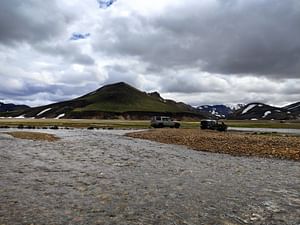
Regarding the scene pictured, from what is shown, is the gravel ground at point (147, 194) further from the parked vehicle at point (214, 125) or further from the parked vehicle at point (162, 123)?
the parked vehicle at point (162, 123)

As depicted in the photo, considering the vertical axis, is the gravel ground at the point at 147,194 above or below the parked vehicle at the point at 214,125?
below

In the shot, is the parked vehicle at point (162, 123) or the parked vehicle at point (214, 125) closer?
the parked vehicle at point (214, 125)

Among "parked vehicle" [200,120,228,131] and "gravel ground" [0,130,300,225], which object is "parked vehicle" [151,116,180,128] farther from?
"gravel ground" [0,130,300,225]

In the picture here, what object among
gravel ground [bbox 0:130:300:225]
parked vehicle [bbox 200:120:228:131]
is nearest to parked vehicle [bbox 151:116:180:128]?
parked vehicle [bbox 200:120:228:131]

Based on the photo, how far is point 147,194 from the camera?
15.0 m

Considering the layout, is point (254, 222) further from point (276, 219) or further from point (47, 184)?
point (47, 184)

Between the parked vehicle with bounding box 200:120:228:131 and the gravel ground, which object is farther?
the parked vehicle with bounding box 200:120:228:131

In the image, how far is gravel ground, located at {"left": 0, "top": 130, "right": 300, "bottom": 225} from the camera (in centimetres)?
1141

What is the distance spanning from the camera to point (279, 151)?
34.5 meters

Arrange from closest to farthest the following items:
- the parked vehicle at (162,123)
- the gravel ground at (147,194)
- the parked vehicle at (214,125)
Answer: the gravel ground at (147,194) < the parked vehicle at (214,125) < the parked vehicle at (162,123)

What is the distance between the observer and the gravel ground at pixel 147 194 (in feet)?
37.4

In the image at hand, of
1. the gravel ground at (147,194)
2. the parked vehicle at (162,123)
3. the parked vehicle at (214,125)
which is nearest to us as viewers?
the gravel ground at (147,194)

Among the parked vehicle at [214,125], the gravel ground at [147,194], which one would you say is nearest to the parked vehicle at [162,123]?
the parked vehicle at [214,125]

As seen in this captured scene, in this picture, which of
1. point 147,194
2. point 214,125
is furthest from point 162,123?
point 147,194
